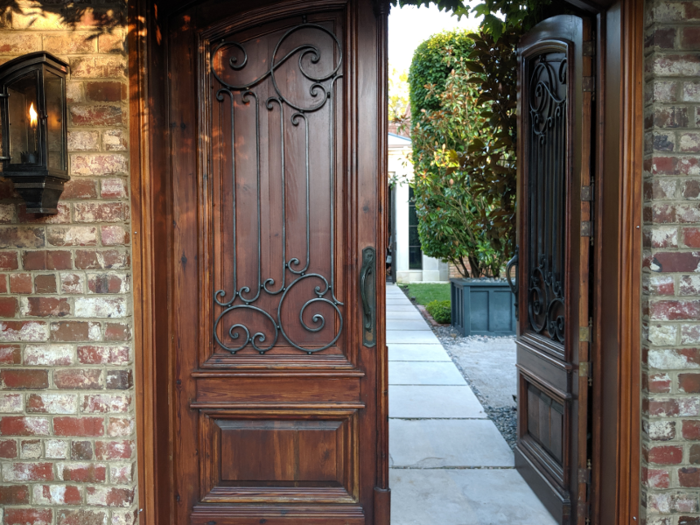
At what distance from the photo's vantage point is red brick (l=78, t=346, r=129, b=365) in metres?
2.12

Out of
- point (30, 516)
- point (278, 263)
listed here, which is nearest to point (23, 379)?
point (30, 516)

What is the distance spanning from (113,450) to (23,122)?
1.29 meters

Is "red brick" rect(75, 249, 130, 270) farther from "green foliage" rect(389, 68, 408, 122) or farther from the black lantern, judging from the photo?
"green foliage" rect(389, 68, 408, 122)

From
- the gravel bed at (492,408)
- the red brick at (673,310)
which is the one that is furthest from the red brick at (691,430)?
the gravel bed at (492,408)

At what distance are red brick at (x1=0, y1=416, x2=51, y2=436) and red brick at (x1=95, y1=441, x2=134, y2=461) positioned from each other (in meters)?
0.21

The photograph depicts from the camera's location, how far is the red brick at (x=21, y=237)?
211 centimetres

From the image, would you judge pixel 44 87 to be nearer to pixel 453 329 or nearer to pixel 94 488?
pixel 94 488

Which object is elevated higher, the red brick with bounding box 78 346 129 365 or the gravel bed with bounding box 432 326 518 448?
the red brick with bounding box 78 346 129 365

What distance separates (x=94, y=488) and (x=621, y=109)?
256cm

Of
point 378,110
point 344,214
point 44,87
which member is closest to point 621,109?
point 378,110

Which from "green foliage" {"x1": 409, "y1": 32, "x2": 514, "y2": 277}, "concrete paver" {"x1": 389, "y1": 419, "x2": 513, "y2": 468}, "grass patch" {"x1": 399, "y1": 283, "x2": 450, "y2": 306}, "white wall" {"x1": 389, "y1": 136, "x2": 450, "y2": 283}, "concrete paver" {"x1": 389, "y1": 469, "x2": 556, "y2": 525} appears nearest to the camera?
"concrete paver" {"x1": 389, "y1": 469, "x2": 556, "y2": 525}

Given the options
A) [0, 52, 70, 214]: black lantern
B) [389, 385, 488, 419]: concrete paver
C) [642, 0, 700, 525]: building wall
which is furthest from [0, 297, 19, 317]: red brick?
[389, 385, 488, 419]: concrete paver

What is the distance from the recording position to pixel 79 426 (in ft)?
7.03

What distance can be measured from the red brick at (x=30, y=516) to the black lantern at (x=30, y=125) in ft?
3.95
